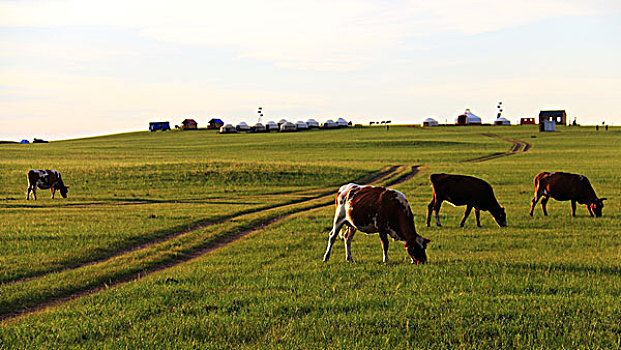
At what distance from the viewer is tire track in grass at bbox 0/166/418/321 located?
1286cm

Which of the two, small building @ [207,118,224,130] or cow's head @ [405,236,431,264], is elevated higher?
small building @ [207,118,224,130]

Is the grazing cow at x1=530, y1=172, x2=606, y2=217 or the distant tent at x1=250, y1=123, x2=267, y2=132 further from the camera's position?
the distant tent at x1=250, y1=123, x2=267, y2=132

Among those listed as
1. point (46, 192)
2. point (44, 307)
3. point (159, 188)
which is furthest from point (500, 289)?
point (46, 192)

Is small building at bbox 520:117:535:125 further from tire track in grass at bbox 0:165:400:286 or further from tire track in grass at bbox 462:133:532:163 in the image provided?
tire track in grass at bbox 0:165:400:286

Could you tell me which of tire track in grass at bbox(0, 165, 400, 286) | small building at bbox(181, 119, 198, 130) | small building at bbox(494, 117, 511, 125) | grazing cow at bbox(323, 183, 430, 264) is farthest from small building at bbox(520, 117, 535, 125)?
grazing cow at bbox(323, 183, 430, 264)

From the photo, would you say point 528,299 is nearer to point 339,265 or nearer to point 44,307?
point 339,265

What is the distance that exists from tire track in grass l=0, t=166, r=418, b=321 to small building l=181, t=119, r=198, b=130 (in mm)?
159319

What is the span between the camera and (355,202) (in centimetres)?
1503

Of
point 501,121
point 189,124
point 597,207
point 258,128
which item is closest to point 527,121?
point 501,121

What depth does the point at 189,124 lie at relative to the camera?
181750 mm

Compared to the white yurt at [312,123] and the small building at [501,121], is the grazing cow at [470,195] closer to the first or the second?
the white yurt at [312,123]

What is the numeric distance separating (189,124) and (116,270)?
171 m

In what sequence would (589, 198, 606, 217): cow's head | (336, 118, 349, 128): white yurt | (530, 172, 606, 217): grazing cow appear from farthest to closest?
(336, 118, 349, 128): white yurt → (530, 172, 606, 217): grazing cow → (589, 198, 606, 217): cow's head

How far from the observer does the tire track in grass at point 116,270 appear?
12.9 meters
